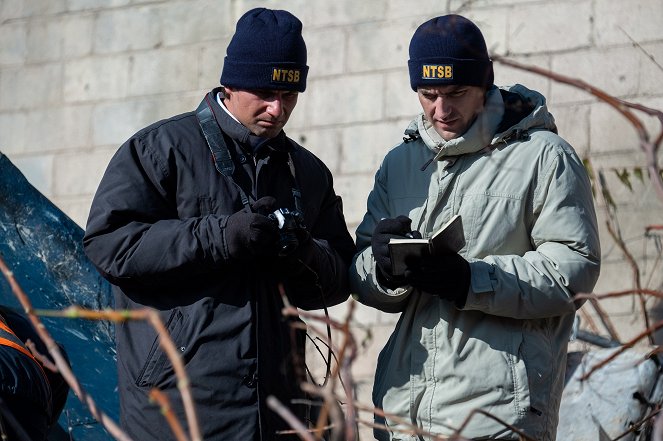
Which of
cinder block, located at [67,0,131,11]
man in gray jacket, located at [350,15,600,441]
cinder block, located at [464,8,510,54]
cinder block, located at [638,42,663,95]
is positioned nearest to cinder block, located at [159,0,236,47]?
cinder block, located at [67,0,131,11]

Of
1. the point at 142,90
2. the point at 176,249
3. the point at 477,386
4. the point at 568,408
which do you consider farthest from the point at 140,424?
the point at 142,90

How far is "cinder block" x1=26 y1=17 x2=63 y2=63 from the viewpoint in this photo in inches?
271

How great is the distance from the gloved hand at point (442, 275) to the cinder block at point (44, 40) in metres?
4.22

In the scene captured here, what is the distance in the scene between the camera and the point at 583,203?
10.9 ft

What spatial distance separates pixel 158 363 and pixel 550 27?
317 centimetres

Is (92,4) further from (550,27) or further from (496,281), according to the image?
(496,281)

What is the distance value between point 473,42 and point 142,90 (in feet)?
11.7

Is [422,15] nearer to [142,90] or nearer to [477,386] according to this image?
[142,90]

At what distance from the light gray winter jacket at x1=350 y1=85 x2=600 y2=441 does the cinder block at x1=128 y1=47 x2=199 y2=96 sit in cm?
325

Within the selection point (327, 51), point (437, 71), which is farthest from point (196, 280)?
point (327, 51)

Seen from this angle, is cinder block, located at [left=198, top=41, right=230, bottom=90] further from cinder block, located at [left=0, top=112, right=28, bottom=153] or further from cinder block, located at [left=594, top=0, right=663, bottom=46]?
cinder block, located at [left=594, top=0, right=663, bottom=46]

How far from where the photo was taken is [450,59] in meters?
3.36

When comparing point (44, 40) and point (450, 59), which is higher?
point (44, 40)

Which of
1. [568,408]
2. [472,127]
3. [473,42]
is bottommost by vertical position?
[568,408]
